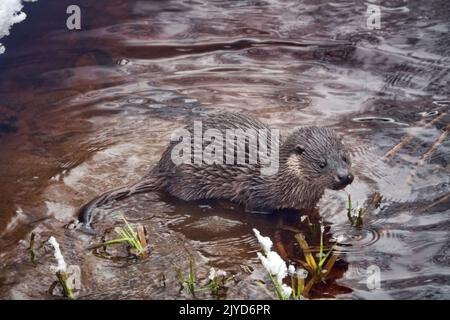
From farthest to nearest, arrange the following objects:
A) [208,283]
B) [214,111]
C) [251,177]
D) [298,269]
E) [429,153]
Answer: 1. [214,111]
2. [429,153]
3. [251,177]
4. [298,269]
5. [208,283]

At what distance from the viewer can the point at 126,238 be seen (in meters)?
4.55

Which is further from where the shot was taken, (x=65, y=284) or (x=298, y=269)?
(x=298, y=269)

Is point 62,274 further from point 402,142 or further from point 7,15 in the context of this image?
point 7,15

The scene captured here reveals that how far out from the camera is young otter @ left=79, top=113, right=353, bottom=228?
518 centimetres

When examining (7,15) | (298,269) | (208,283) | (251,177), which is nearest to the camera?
(208,283)

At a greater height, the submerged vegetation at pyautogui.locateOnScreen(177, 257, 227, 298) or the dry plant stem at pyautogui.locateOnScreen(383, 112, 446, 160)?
the dry plant stem at pyautogui.locateOnScreen(383, 112, 446, 160)

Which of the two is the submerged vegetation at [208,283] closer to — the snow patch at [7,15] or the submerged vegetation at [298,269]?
the submerged vegetation at [298,269]

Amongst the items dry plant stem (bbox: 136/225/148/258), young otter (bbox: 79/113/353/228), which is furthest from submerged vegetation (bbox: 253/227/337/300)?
dry plant stem (bbox: 136/225/148/258)

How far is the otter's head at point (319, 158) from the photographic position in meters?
5.06

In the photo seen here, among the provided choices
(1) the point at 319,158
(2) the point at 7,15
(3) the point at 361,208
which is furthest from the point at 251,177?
(2) the point at 7,15

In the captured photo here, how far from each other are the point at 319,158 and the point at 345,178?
0.28m

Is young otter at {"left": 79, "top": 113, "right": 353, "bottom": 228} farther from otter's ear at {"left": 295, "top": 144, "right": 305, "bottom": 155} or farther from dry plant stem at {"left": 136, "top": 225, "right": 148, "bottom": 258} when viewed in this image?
dry plant stem at {"left": 136, "top": 225, "right": 148, "bottom": 258}

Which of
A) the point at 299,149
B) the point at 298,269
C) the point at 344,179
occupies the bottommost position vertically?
the point at 298,269

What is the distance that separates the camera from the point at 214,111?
22.0 ft
